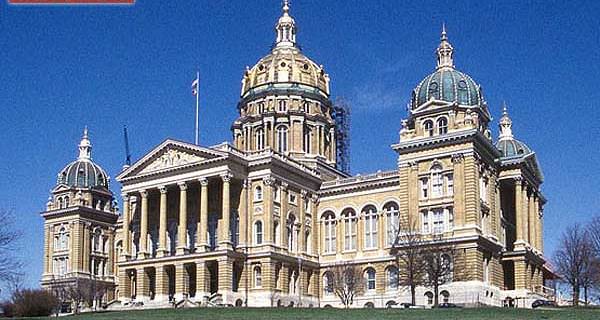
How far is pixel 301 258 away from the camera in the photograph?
3551 inches

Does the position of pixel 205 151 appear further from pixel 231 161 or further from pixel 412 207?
pixel 412 207

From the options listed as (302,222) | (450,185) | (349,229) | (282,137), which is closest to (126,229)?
(302,222)

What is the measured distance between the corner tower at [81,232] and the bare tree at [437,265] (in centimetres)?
4560

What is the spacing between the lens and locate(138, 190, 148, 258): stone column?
90.4 meters

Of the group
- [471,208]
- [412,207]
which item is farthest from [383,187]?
[471,208]

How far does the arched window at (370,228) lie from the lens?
9069cm

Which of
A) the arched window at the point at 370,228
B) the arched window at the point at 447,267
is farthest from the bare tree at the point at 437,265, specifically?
the arched window at the point at 370,228

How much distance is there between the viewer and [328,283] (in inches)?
3642

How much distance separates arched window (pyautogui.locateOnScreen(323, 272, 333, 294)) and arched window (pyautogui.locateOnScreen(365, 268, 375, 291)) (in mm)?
3749

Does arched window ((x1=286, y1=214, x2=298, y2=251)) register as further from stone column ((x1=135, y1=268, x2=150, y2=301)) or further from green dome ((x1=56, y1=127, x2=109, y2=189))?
green dome ((x1=56, y1=127, x2=109, y2=189))

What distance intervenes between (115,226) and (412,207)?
4722cm

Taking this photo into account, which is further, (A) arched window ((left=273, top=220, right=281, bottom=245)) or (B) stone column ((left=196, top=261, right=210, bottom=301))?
(A) arched window ((left=273, top=220, right=281, bottom=245))

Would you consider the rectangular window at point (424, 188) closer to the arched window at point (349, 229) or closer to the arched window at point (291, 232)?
the arched window at point (349, 229)

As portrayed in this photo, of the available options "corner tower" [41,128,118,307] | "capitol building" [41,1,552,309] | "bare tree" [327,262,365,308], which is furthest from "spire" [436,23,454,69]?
"corner tower" [41,128,118,307]
